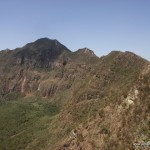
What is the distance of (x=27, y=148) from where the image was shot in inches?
6033

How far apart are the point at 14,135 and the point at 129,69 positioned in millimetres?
64461

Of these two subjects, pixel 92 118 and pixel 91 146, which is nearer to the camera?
pixel 91 146

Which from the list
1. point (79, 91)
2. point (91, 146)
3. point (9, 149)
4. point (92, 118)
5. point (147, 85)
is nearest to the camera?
point (147, 85)

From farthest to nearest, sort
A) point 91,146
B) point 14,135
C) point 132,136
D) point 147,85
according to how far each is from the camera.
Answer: point 14,135 → point 91,146 → point 147,85 → point 132,136

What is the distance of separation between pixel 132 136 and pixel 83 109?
61.9 metres

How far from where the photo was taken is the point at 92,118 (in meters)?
120

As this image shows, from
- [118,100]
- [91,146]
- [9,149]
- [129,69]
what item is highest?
[129,69]

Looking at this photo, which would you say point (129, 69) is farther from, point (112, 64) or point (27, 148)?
point (27, 148)

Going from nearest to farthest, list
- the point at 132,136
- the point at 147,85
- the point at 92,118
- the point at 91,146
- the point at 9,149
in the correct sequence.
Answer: the point at 132,136 → the point at 147,85 → the point at 91,146 → the point at 92,118 → the point at 9,149

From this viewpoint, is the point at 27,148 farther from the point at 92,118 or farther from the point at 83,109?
the point at 92,118

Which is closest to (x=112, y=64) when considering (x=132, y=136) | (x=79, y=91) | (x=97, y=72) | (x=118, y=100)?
(x=97, y=72)

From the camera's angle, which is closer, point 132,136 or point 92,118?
point 132,136

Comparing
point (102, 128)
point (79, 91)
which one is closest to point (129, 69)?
point (79, 91)

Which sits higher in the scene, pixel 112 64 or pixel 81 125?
pixel 112 64
